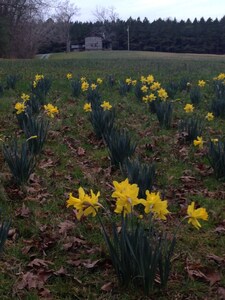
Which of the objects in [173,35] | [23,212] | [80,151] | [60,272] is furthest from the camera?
[173,35]

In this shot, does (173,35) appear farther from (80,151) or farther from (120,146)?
(120,146)

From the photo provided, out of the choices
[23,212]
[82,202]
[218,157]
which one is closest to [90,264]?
[82,202]

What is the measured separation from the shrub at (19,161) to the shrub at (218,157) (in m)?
1.70

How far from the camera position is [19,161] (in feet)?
11.1

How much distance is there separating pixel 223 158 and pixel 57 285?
212 cm

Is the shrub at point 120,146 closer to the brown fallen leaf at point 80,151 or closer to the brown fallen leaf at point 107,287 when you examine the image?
the brown fallen leaf at point 80,151

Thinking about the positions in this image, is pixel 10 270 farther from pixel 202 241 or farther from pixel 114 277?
pixel 202 241

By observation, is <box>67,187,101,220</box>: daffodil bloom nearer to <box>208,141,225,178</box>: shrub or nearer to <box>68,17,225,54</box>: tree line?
<box>208,141,225,178</box>: shrub

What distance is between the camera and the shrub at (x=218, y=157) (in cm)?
377

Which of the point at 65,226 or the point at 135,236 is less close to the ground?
the point at 135,236

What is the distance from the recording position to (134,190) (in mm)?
1920

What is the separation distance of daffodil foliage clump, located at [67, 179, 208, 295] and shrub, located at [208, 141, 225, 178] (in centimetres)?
182

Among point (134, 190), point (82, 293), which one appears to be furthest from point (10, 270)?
point (134, 190)

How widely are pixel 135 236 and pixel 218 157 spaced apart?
6.61 ft
